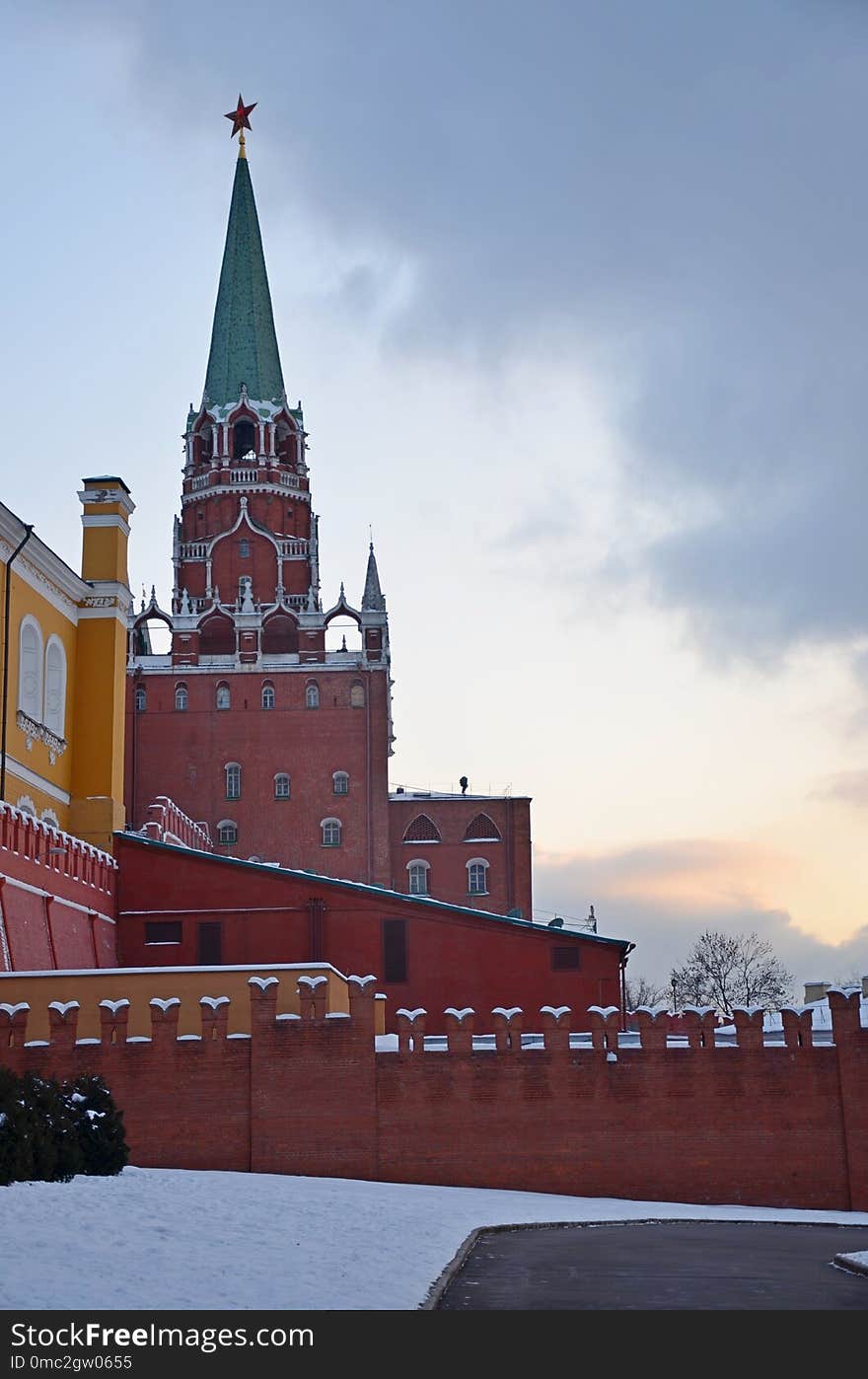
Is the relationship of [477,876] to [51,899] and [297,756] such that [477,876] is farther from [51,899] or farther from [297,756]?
[51,899]

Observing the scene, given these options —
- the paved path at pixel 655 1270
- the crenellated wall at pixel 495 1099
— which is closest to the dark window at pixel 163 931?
the crenellated wall at pixel 495 1099

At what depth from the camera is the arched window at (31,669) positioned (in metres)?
37.3

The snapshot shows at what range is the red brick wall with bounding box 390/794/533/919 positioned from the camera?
66.4m

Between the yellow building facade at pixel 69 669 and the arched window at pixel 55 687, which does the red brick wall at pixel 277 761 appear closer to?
the yellow building facade at pixel 69 669

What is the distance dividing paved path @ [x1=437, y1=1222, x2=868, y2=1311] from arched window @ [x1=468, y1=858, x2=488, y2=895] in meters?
43.8

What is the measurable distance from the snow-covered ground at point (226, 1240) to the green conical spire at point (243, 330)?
181 ft

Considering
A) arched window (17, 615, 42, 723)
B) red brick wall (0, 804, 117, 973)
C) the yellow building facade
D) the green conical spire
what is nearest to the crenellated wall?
red brick wall (0, 804, 117, 973)

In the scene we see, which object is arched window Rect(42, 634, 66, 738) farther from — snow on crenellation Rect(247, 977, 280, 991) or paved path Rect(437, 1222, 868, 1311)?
paved path Rect(437, 1222, 868, 1311)

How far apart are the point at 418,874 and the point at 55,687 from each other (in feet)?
95.3

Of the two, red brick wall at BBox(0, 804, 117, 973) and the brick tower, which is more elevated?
the brick tower

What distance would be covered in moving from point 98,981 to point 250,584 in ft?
140

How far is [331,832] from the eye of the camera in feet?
214

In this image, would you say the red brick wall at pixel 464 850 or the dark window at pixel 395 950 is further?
the red brick wall at pixel 464 850
